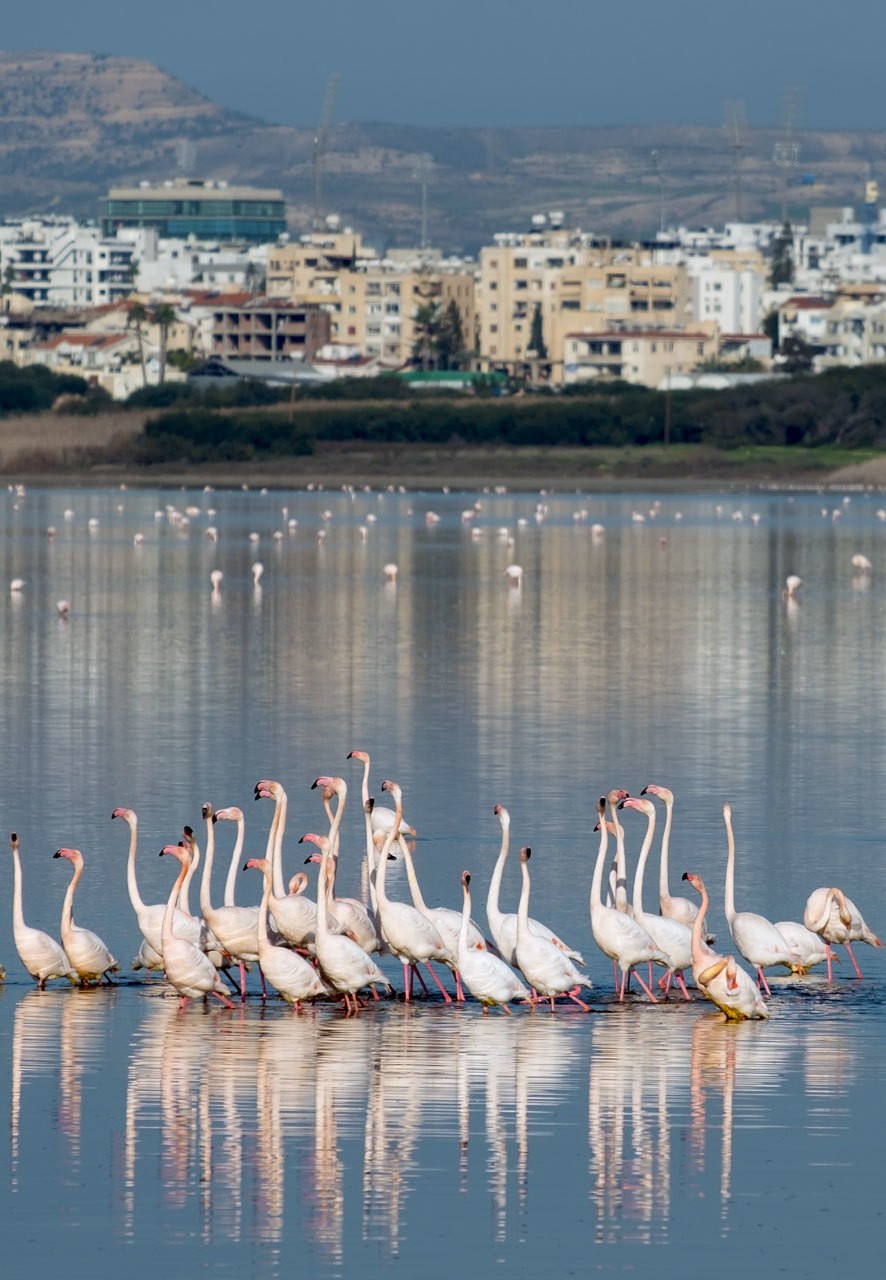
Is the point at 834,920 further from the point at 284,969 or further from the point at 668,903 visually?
the point at 284,969

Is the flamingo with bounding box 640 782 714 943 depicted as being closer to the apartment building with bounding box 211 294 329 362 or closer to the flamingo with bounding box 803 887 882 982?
the flamingo with bounding box 803 887 882 982

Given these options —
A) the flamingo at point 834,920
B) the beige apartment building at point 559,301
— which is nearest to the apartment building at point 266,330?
the beige apartment building at point 559,301

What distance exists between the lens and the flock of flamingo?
622 inches

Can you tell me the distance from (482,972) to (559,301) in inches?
6914

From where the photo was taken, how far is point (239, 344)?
7761 inches

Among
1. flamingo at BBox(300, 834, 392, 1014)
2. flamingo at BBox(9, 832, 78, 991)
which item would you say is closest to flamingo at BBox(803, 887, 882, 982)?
flamingo at BBox(300, 834, 392, 1014)

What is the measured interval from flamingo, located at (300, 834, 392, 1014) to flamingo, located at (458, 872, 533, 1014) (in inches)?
21.7

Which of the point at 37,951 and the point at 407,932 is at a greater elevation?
the point at 407,932

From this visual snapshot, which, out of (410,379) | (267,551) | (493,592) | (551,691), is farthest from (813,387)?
(551,691)

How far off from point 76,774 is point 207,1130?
494 inches

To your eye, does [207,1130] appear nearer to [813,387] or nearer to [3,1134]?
[3,1134]

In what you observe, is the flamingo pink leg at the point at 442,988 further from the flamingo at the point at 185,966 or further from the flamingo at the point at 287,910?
the flamingo at the point at 185,966

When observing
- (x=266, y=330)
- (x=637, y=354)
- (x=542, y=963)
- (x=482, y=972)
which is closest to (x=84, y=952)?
(x=482, y=972)

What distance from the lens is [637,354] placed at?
17550 cm
